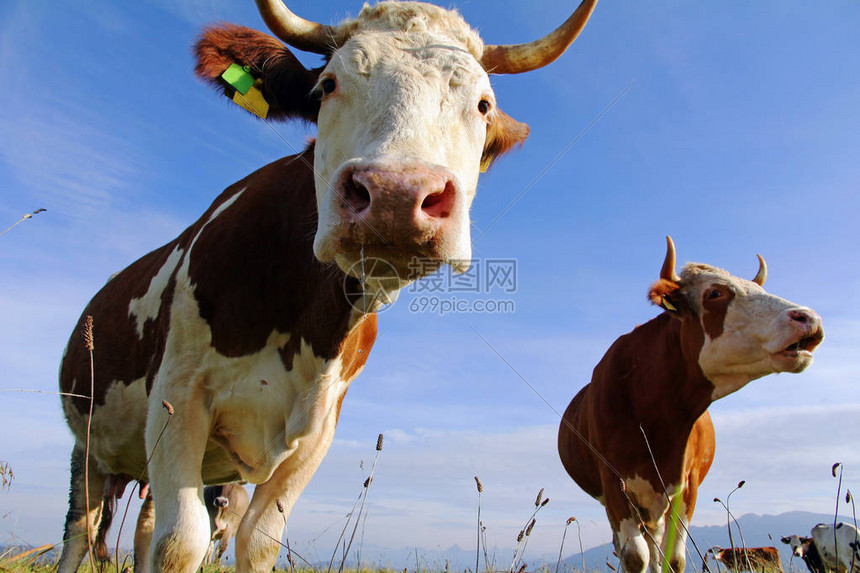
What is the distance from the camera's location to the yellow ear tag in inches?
156

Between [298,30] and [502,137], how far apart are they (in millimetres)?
1535

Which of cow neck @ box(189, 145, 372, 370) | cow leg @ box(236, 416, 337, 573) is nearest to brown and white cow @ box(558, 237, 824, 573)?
cow leg @ box(236, 416, 337, 573)

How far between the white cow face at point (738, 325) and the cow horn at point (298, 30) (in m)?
4.68

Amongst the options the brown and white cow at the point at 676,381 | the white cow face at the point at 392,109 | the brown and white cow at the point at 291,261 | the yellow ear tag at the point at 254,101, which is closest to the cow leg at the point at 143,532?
the brown and white cow at the point at 291,261

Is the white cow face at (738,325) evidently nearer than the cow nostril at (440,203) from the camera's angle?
No

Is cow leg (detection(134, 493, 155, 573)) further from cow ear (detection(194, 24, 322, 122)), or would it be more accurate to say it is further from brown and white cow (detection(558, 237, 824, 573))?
brown and white cow (detection(558, 237, 824, 573))

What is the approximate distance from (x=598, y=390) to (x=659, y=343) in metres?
0.88

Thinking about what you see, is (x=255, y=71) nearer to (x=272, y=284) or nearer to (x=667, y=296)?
(x=272, y=284)

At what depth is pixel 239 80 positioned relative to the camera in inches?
153

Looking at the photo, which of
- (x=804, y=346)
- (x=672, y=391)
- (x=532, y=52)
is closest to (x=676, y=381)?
(x=672, y=391)

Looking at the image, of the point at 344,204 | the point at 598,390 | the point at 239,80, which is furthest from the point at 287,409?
the point at 598,390

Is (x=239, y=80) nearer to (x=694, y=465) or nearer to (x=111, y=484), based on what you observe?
(x=111, y=484)

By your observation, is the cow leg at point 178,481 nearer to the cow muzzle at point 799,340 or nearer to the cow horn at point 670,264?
the cow muzzle at point 799,340

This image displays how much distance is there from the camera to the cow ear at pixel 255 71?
381 centimetres
